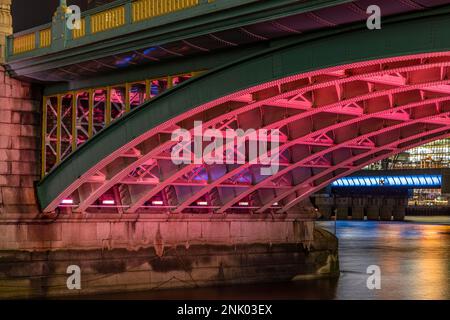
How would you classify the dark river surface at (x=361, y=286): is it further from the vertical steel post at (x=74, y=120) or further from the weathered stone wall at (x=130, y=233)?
the vertical steel post at (x=74, y=120)

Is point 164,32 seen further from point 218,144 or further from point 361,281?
point 361,281

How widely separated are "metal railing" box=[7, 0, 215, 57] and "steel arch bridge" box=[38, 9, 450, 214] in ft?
6.65

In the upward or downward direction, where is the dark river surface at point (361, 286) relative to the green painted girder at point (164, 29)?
downward

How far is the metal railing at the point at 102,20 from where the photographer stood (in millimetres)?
24562

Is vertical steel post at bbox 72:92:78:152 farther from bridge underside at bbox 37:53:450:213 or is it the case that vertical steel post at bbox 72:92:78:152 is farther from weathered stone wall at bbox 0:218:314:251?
weathered stone wall at bbox 0:218:314:251

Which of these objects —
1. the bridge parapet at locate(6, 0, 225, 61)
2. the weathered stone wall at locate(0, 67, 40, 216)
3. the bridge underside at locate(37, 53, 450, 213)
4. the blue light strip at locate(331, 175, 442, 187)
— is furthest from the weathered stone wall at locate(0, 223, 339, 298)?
the blue light strip at locate(331, 175, 442, 187)

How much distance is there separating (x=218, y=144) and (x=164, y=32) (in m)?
5.85

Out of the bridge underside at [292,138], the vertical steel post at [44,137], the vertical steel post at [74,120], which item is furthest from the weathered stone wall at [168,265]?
the vertical steel post at [74,120]

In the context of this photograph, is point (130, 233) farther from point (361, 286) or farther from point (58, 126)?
point (361, 286)

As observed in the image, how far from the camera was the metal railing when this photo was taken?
24.6m

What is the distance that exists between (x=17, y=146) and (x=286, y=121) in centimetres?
1029

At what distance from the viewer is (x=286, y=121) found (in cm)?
2731

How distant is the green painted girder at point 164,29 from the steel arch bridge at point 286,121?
1.18m
